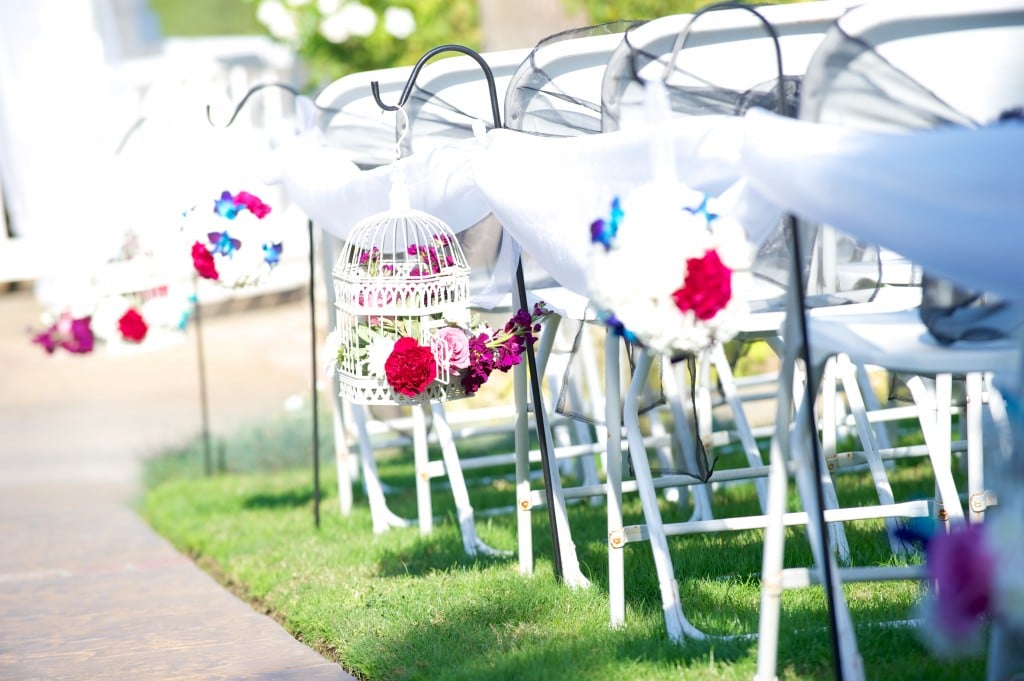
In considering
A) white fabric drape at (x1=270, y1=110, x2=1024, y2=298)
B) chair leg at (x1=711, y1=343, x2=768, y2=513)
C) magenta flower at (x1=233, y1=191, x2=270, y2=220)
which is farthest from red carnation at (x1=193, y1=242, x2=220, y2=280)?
chair leg at (x1=711, y1=343, x2=768, y2=513)

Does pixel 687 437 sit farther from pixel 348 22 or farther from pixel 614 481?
pixel 348 22

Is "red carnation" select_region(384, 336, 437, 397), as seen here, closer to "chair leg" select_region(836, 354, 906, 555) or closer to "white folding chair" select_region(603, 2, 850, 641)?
"white folding chair" select_region(603, 2, 850, 641)

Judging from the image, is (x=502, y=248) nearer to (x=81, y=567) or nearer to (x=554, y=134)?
(x=554, y=134)

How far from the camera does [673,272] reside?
6.99 feet

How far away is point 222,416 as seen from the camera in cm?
668

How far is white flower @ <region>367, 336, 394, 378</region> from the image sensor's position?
2992mm

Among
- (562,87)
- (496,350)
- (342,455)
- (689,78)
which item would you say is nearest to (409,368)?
(496,350)

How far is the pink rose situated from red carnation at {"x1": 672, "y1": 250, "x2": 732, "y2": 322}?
893mm

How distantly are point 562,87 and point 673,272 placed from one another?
1.06 meters

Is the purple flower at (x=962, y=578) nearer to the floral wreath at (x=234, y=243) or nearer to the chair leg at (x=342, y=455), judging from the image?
the floral wreath at (x=234, y=243)

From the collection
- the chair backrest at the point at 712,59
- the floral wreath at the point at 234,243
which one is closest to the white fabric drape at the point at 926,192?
the chair backrest at the point at 712,59

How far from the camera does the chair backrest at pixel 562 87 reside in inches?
119

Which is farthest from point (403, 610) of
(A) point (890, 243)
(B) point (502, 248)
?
(A) point (890, 243)

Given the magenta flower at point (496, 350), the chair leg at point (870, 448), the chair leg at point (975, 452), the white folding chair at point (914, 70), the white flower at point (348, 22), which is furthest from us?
the white flower at point (348, 22)
